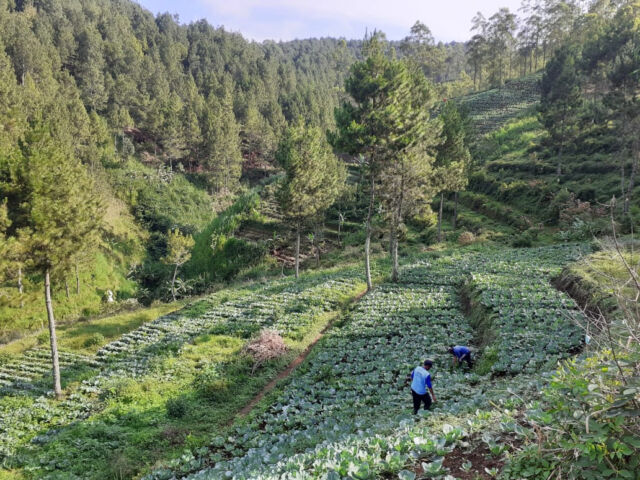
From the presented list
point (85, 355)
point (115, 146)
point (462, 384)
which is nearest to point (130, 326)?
point (85, 355)

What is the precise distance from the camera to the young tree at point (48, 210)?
56.6 feet

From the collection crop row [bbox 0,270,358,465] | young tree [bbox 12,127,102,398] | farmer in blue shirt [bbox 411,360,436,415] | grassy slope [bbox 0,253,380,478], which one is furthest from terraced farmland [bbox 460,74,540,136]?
farmer in blue shirt [bbox 411,360,436,415]

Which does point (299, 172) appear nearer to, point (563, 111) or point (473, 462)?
point (473, 462)

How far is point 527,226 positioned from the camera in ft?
146

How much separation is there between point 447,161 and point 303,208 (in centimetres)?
1695

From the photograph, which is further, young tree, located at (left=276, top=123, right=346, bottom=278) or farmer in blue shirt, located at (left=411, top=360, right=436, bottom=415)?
young tree, located at (left=276, top=123, right=346, bottom=278)

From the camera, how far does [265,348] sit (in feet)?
65.0

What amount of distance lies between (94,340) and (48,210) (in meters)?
12.3

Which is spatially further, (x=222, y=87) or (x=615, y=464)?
(x=222, y=87)

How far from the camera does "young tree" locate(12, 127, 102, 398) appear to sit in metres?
17.2

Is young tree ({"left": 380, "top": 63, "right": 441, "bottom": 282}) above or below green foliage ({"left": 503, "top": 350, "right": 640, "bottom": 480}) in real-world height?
above

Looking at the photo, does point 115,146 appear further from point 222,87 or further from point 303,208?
point 303,208

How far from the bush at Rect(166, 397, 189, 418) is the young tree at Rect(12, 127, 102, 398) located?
23.4 ft

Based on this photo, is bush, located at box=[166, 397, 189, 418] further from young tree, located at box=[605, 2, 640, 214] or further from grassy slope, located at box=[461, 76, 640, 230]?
grassy slope, located at box=[461, 76, 640, 230]
